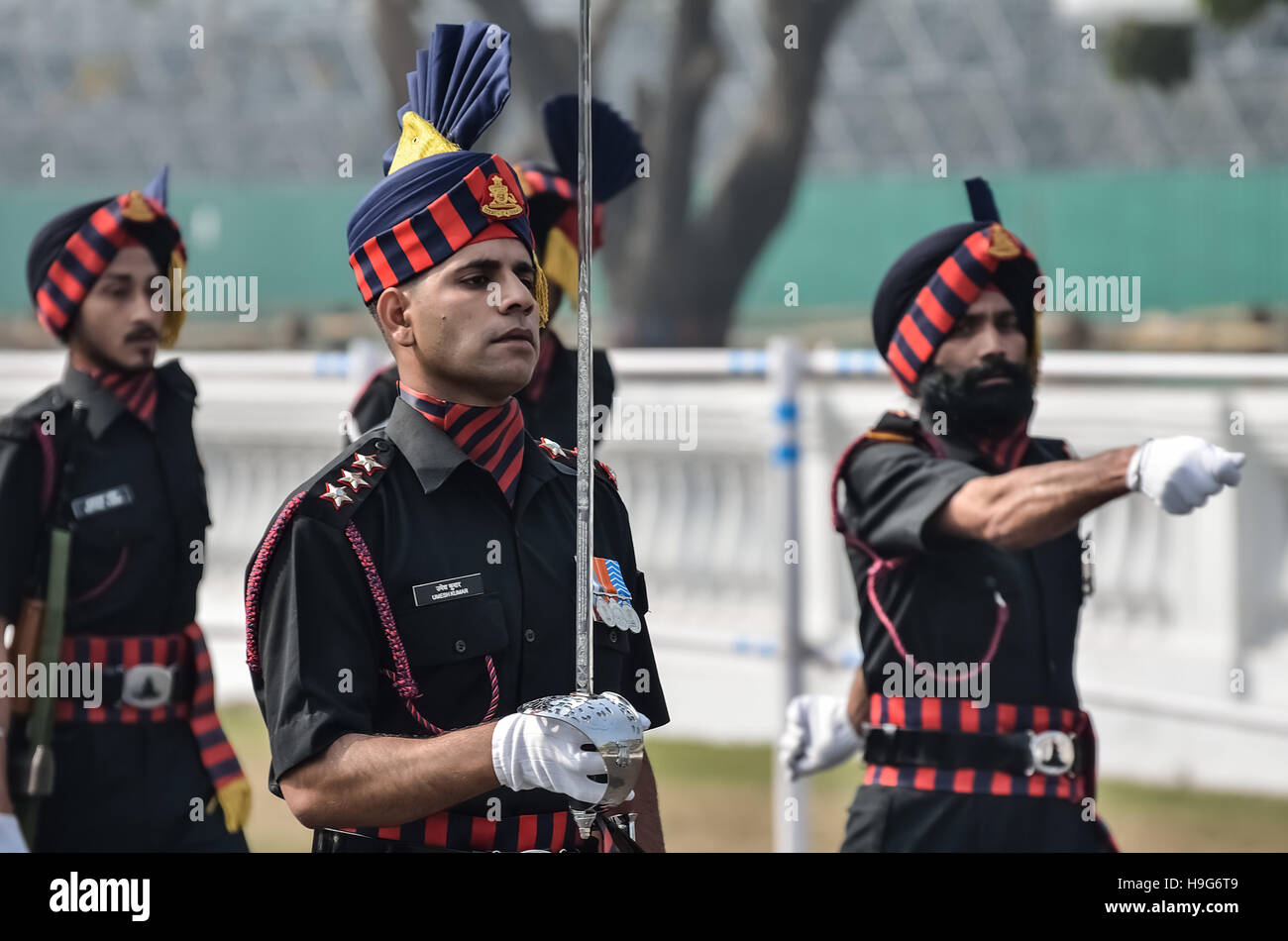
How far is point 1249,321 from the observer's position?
19609 millimetres

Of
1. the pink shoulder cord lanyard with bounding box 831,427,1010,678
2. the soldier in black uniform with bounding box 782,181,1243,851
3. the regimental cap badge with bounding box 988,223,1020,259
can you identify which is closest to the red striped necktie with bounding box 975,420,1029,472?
the soldier in black uniform with bounding box 782,181,1243,851

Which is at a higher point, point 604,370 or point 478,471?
point 604,370

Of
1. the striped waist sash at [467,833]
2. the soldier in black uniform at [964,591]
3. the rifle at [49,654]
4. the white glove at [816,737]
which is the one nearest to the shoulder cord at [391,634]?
the striped waist sash at [467,833]

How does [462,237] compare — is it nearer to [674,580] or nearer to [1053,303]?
[1053,303]

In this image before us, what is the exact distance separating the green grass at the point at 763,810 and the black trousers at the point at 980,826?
7.67ft

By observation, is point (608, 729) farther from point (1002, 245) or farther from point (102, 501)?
point (102, 501)

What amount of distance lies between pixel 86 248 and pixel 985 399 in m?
2.25

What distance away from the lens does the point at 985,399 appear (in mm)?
4590

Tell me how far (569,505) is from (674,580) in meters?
5.26

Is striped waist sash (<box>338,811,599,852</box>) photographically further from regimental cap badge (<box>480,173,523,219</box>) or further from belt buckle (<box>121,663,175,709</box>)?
belt buckle (<box>121,663,175,709</box>)

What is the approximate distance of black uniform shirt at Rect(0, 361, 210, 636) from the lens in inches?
186

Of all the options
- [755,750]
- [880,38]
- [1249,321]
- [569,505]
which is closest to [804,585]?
[755,750]

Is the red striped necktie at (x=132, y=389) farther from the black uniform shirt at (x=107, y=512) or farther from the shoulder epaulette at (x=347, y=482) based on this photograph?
the shoulder epaulette at (x=347, y=482)

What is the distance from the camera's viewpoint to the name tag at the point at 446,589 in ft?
9.95
